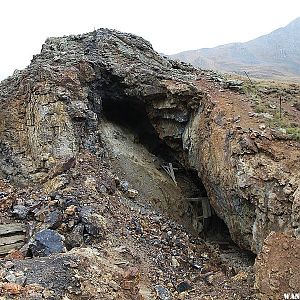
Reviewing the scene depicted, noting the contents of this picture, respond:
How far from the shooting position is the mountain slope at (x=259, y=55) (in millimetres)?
80938

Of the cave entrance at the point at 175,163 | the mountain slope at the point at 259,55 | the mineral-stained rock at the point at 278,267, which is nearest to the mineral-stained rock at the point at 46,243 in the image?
the mineral-stained rock at the point at 278,267

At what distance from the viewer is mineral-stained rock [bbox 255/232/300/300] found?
987 cm

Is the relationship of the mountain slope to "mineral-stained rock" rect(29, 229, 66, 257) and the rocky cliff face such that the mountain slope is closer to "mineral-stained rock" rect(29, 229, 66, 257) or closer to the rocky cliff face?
the rocky cliff face

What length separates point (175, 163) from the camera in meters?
20.6

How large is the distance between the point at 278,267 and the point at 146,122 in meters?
12.8

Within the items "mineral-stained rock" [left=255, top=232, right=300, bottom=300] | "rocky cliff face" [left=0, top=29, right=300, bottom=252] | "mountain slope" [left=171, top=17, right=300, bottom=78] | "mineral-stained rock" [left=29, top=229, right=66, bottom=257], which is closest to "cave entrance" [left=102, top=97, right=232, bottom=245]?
"rocky cliff face" [left=0, top=29, right=300, bottom=252]

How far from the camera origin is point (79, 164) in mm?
16547

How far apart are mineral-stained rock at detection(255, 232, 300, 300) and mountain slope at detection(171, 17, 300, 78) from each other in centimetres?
6313

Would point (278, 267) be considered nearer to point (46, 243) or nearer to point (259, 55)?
point (46, 243)

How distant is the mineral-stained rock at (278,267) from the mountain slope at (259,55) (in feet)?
207

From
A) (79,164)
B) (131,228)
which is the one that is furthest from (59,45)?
(131,228)

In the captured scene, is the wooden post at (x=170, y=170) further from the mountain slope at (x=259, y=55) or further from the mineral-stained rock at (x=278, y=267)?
the mountain slope at (x=259, y=55)

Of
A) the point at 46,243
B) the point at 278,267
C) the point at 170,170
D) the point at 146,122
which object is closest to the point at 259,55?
the point at 146,122

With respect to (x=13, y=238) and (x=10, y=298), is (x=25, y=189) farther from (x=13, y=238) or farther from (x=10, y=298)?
(x=10, y=298)
